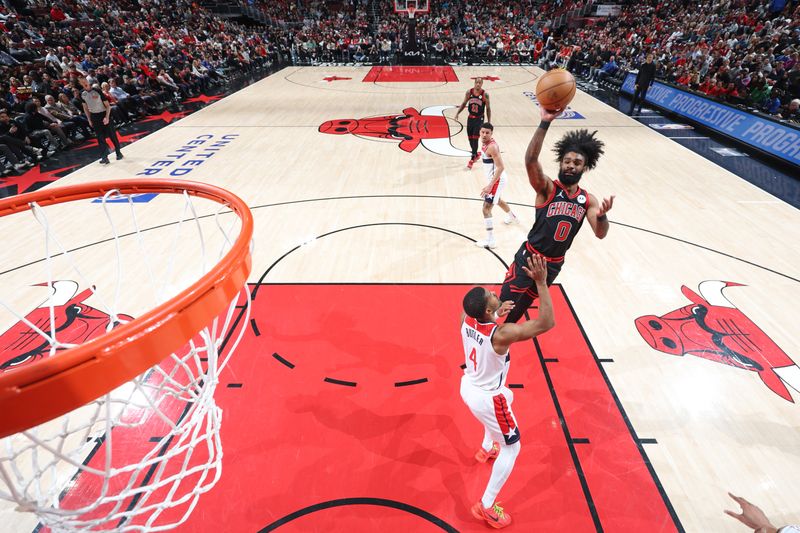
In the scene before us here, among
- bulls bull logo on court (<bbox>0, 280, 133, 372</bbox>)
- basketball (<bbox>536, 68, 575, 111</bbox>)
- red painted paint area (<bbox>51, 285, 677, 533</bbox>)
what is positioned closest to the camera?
red painted paint area (<bbox>51, 285, 677, 533</bbox>)

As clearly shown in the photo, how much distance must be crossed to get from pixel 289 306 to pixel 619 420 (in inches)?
127

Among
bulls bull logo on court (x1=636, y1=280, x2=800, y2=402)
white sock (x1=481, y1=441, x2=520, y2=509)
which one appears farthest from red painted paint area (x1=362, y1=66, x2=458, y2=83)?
white sock (x1=481, y1=441, x2=520, y2=509)

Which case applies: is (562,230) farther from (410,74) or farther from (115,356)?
(410,74)

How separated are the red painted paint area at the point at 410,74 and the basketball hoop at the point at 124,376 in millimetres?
13249

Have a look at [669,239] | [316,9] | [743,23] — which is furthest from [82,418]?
[316,9]

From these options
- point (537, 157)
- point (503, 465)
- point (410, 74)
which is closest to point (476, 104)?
point (537, 157)

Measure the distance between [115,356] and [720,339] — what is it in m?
4.82

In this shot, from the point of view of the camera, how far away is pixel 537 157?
2977 mm

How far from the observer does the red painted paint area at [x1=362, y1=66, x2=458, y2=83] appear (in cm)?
1738

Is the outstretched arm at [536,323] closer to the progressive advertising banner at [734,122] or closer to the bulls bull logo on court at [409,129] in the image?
the bulls bull logo on court at [409,129]

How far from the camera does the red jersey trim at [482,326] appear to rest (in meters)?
2.27

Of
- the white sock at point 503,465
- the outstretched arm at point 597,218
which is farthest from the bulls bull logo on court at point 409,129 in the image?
the white sock at point 503,465

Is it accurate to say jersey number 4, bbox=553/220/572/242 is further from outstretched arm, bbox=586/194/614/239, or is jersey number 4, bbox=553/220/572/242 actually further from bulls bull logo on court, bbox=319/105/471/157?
bulls bull logo on court, bbox=319/105/471/157

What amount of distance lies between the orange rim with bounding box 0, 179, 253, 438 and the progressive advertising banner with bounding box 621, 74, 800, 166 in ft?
33.8
